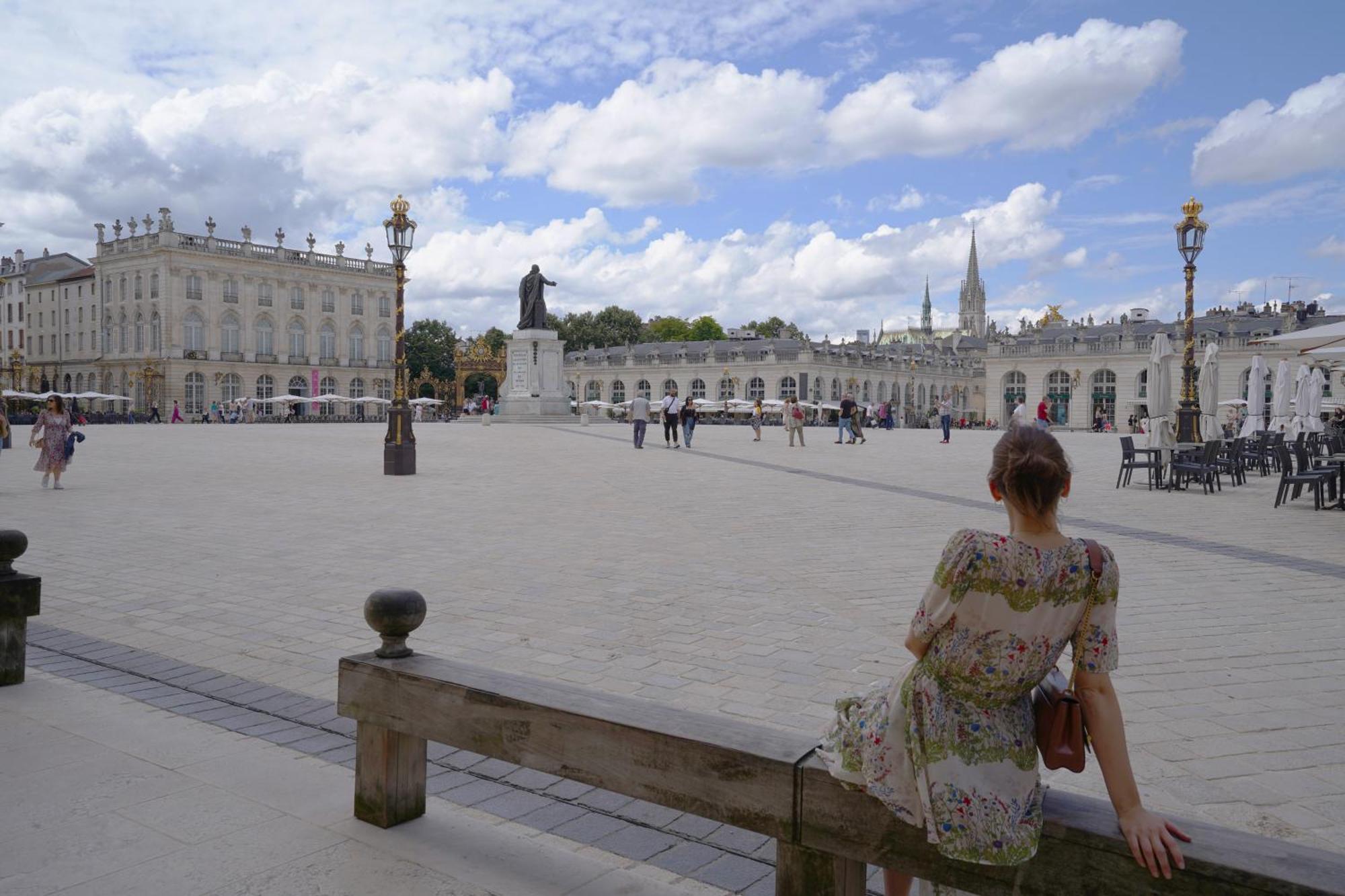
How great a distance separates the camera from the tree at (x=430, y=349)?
306ft

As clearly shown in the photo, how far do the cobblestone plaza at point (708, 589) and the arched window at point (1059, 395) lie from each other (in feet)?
205

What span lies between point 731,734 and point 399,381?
16.4m

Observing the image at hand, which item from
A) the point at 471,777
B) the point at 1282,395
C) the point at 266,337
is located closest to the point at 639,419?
the point at 1282,395

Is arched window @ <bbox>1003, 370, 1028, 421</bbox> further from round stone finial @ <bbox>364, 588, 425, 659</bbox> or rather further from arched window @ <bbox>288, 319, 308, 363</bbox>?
round stone finial @ <bbox>364, 588, 425, 659</bbox>

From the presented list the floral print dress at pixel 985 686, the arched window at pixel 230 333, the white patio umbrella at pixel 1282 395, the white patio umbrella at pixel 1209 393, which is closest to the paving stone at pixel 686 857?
the floral print dress at pixel 985 686

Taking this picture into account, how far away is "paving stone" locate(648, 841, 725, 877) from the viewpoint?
304cm

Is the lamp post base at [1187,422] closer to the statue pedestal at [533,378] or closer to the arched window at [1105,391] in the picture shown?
the statue pedestal at [533,378]

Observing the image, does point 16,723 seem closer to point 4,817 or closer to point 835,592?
point 4,817

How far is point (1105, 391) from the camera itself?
72.9 metres

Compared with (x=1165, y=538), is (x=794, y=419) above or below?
above

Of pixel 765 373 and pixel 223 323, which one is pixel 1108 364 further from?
pixel 223 323

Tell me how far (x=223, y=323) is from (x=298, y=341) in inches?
251

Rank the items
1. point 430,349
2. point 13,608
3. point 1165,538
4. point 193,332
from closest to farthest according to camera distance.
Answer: point 13,608, point 1165,538, point 193,332, point 430,349

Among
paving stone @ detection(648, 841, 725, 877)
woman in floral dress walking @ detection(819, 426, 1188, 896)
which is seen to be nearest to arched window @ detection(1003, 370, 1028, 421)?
paving stone @ detection(648, 841, 725, 877)
